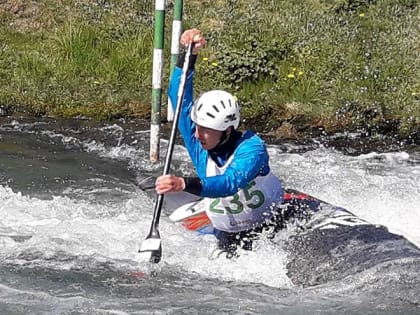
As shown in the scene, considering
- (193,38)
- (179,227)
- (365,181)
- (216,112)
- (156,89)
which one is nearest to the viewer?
(216,112)

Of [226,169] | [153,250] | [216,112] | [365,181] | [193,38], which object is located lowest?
[365,181]

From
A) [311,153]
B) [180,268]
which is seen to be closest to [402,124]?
[311,153]

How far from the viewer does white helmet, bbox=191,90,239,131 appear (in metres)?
5.33

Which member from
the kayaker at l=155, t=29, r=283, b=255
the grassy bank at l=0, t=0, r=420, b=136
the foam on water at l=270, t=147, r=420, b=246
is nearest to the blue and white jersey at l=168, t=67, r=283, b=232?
the kayaker at l=155, t=29, r=283, b=255

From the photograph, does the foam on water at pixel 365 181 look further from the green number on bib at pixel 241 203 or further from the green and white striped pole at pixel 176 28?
the green number on bib at pixel 241 203

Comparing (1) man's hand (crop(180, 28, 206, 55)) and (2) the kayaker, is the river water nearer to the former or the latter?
(2) the kayaker

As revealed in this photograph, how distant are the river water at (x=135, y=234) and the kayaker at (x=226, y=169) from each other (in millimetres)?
227

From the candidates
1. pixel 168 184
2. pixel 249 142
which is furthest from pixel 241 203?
pixel 168 184

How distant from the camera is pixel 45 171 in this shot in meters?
7.96

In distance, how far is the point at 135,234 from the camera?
6.43 m

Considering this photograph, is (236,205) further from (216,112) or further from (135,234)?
(135,234)

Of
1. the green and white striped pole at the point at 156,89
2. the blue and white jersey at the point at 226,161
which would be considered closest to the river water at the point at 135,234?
the green and white striped pole at the point at 156,89

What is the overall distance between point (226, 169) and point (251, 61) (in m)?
5.45

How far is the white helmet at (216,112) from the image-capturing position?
5332mm
